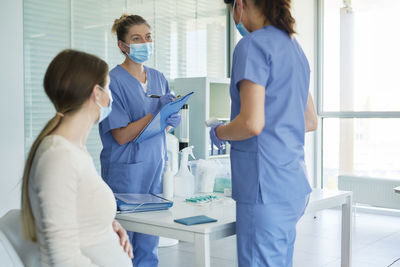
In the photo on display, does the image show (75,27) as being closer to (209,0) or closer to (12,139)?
(12,139)

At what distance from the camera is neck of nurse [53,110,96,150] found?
1314 millimetres

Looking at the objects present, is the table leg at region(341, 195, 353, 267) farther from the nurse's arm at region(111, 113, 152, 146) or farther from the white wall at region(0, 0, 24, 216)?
the white wall at region(0, 0, 24, 216)

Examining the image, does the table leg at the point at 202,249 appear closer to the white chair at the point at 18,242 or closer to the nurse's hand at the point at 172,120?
the white chair at the point at 18,242

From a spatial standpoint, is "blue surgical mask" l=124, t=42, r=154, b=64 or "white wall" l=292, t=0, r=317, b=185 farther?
"white wall" l=292, t=0, r=317, b=185

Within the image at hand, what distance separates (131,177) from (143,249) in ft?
1.05

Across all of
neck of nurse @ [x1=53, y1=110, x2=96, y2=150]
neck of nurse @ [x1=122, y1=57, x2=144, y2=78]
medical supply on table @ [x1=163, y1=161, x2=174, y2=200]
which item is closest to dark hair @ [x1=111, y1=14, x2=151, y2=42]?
neck of nurse @ [x1=122, y1=57, x2=144, y2=78]

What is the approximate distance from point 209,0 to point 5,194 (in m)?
2.63

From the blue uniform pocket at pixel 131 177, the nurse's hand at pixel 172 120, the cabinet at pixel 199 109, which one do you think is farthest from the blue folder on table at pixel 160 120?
the cabinet at pixel 199 109

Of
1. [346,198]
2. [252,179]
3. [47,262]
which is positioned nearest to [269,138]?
[252,179]

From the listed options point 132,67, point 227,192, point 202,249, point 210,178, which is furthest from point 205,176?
point 202,249

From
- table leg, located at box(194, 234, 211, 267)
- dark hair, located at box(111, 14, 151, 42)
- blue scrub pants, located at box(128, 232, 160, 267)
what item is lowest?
blue scrub pants, located at box(128, 232, 160, 267)

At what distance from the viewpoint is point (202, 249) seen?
62.7 inches

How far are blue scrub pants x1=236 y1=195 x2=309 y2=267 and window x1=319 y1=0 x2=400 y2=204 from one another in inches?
151

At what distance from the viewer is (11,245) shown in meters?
1.25
